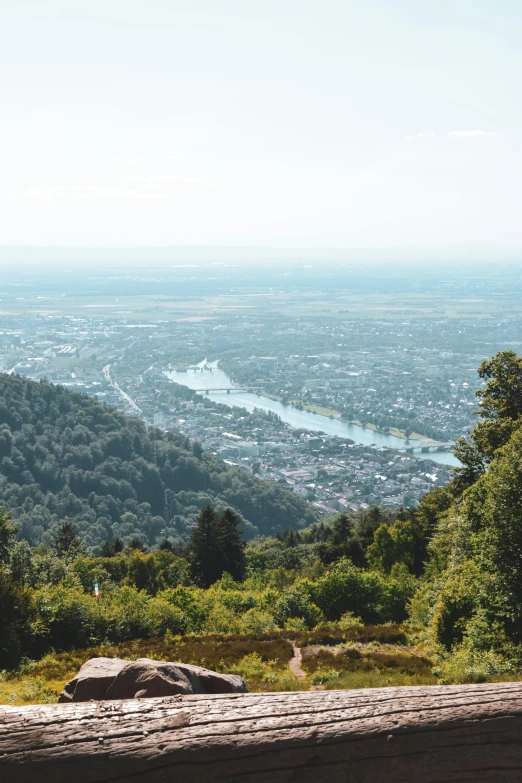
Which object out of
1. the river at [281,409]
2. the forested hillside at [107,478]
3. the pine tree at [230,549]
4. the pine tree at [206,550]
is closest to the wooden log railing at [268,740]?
the pine tree at [206,550]

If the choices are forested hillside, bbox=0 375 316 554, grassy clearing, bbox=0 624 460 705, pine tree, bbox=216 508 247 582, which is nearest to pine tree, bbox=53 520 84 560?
pine tree, bbox=216 508 247 582

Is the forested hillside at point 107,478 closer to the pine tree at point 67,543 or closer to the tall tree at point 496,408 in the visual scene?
the pine tree at point 67,543

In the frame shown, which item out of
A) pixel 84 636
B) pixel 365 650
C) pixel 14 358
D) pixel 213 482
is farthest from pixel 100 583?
pixel 14 358

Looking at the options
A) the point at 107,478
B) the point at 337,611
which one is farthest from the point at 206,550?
the point at 107,478

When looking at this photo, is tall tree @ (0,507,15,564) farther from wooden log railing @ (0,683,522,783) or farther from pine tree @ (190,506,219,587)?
wooden log railing @ (0,683,522,783)

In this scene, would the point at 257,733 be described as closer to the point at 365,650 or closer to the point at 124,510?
the point at 365,650

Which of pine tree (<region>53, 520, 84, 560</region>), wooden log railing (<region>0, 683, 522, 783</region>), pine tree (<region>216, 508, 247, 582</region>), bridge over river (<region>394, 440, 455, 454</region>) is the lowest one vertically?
bridge over river (<region>394, 440, 455, 454</region>)
